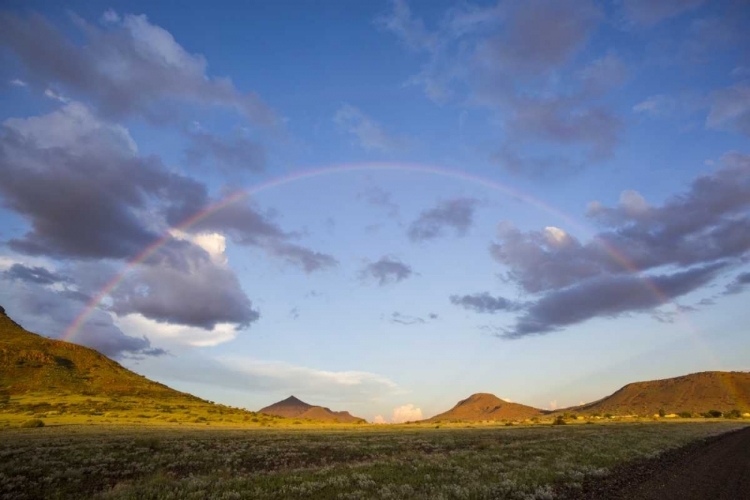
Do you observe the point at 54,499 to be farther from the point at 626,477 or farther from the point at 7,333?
the point at 7,333

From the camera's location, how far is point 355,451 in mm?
32406

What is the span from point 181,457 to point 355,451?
1276 centimetres

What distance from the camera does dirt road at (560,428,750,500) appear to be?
15.0 meters

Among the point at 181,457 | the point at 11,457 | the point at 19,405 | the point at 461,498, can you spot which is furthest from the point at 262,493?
the point at 19,405

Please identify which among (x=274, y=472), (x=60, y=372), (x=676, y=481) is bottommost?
(x=274, y=472)

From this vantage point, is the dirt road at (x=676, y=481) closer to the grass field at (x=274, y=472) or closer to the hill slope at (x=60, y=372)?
the grass field at (x=274, y=472)

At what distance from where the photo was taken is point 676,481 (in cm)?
1786

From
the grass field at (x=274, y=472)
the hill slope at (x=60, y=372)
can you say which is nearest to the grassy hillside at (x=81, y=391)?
the hill slope at (x=60, y=372)

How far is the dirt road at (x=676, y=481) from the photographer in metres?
15.0

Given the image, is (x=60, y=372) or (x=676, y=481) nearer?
(x=676, y=481)

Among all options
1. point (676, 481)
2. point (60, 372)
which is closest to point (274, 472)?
point (676, 481)

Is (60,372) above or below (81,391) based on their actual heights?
above

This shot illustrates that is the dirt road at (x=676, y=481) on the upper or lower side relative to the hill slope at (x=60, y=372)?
lower

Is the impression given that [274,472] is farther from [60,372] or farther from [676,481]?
[60,372]
